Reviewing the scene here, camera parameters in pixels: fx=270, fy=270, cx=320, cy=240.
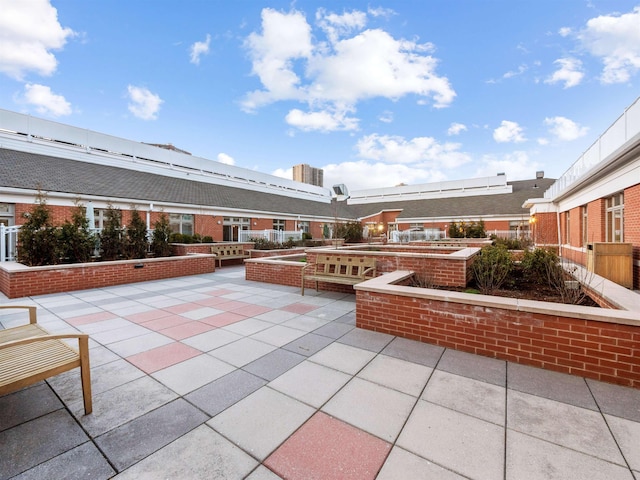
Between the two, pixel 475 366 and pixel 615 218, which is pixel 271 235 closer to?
pixel 615 218

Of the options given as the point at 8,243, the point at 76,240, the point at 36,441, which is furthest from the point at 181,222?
the point at 36,441

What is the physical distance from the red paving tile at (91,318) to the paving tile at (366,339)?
14.4 feet

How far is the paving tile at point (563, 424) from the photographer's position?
195 centimetres

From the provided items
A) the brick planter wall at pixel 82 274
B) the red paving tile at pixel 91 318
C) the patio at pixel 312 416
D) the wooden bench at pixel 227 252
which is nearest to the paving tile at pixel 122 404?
the patio at pixel 312 416

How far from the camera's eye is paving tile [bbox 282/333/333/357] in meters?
3.63

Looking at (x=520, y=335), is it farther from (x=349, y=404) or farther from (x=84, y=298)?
(x=84, y=298)

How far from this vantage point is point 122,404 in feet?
8.16

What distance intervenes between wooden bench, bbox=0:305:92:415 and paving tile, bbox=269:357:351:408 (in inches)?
64.6

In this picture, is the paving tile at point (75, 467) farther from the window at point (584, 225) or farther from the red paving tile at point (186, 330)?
the window at point (584, 225)

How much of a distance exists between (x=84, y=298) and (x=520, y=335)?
8.66 metres

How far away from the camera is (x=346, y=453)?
75.2 inches

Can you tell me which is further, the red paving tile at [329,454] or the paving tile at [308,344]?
the paving tile at [308,344]

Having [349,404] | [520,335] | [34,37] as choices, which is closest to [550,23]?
[520,335]

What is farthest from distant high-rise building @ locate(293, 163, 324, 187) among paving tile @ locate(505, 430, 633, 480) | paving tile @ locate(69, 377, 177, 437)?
paving tile @ locate(505, 430, 633, 480)
